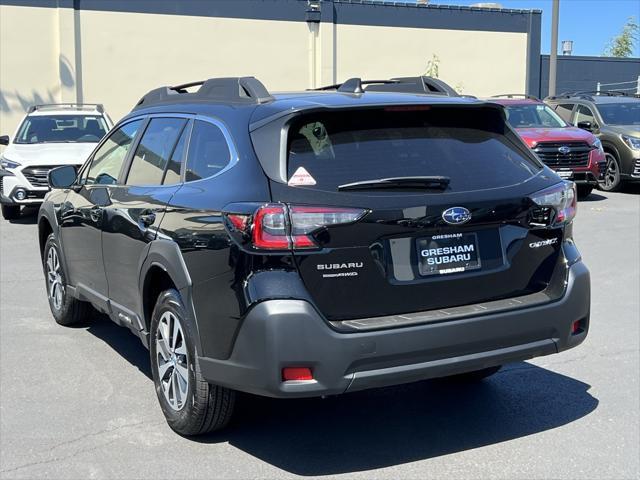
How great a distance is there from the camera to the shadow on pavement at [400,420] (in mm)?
4109

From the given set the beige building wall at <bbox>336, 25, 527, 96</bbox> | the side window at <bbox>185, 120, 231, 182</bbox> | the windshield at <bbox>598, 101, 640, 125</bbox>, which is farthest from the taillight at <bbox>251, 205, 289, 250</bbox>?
the beige building wall at <bbox>336, 25, 527, 96</bbox>

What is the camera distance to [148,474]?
389 centimetres

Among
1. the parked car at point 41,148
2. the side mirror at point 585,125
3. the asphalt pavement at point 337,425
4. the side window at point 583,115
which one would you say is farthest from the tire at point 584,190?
the asphalt pavement at point 337,425

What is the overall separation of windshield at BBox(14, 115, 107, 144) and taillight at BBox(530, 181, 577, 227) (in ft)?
33.1

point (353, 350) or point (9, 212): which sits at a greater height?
point (353, 350)

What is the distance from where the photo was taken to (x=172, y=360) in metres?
4.32

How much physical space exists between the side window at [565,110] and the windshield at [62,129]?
Answer: 10.0 m

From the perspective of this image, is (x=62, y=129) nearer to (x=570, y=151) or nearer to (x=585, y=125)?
(x=570, y=151)

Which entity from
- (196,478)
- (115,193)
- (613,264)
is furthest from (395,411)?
(613,264)

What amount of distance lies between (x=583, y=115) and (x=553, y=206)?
46.5ft

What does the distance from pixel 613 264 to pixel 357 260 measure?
626 cm

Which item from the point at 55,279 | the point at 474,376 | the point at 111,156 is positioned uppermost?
the point at 111,156

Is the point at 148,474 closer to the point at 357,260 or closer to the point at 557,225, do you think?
the point at 357,260

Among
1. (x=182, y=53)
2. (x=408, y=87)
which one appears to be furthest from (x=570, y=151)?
(x=182, y=53)
